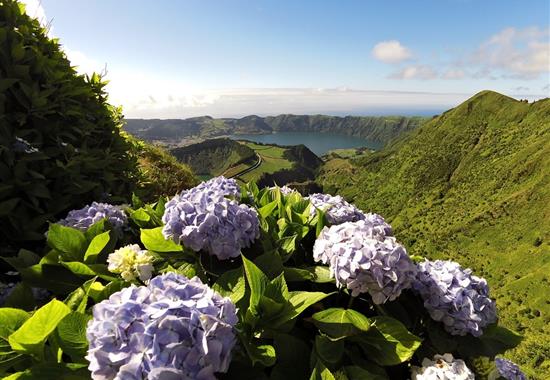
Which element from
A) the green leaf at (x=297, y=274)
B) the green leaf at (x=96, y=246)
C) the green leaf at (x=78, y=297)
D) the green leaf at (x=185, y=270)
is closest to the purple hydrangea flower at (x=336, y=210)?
the green leaf at (x=297, y=274)

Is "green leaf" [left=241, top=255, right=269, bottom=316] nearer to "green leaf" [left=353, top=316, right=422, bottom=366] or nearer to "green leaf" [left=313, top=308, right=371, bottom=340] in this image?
"green leaf" [left=313, top=308, right=371, bottom=340]

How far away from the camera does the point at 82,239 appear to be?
10.8 feet

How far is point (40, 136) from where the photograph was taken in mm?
4812

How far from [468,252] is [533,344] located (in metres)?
44.7

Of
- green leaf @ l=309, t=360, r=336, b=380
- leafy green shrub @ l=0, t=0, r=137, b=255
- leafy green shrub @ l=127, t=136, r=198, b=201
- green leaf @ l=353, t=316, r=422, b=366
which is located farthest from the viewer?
leafy green shrub @ l=127, t=136, r=198, b=201

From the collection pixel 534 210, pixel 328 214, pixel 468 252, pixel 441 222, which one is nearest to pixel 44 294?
pixel 328 214

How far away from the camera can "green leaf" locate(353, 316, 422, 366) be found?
2488mm

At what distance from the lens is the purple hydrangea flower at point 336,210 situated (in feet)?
13.8

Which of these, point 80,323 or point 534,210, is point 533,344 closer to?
point 534,210

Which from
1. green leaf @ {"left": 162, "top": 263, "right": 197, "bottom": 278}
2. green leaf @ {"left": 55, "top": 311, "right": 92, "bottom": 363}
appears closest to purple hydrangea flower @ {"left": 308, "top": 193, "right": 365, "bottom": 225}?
green leaf @ {"left": 162, "top": 263, "right": 197, "bottom": 278}

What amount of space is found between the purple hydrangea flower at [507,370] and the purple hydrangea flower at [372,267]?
1.04 m

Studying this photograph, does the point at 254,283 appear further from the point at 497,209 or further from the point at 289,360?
the point at 497,209

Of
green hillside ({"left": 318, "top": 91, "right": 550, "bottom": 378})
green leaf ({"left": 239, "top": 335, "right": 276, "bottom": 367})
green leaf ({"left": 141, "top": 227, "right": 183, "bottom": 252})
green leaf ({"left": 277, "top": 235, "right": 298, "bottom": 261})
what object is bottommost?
green hillside ({"left": 318, "top": 91, "right": 550, "bottom": 378})

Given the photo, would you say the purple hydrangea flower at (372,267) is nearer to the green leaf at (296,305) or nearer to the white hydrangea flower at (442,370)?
the green leaf at (296,305)
